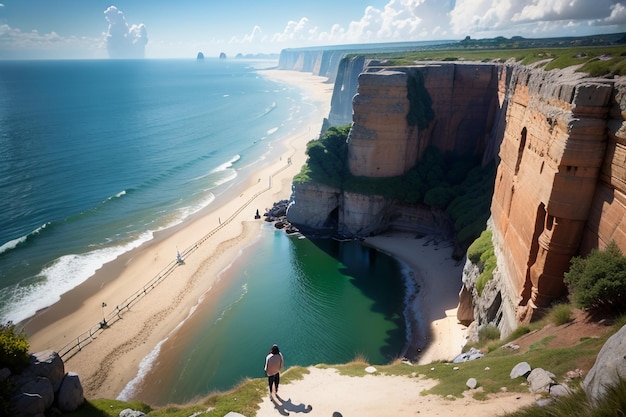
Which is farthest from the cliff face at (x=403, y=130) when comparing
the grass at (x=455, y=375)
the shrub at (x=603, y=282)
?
the shrub at (x=603, y=282)

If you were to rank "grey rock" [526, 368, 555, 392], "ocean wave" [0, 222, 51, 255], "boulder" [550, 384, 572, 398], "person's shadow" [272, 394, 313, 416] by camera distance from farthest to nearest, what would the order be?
"ocean wave" [0, 222, 51, 255] < "person's shadow" [272, 394, 313, 416] < "grey rock" [526, 368, 555, 392] < "boulder" [550, 384, 572, 398]

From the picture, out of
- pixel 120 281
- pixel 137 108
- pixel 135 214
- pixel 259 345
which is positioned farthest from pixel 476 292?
pixel 137 108

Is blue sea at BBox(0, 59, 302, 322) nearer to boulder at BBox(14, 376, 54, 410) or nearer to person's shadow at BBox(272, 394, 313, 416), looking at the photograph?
boulder at BBox(14, 376, 54, 410)

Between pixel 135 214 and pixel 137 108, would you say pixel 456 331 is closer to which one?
pixel 135 214

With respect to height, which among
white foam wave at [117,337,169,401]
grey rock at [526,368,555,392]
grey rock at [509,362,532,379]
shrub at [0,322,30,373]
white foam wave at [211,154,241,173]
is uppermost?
grey rock at [526,368,555,392]

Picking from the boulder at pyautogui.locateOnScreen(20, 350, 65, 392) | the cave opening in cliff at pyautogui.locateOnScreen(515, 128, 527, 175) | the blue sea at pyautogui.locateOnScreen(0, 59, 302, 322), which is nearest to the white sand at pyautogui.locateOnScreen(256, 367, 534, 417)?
the boulder at pyautogui.locateOnScreen(20, 350, 65, 392)

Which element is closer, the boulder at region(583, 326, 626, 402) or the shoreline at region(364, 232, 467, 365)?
the boulder at region(583, 326, 626, 402)
